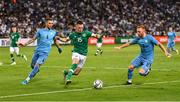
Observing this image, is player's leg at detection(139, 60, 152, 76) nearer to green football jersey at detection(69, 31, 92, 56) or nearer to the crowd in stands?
green football jersey at detection(69, 31, 92, 56)

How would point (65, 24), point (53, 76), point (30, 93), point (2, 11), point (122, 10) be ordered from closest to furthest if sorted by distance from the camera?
point (30, 93) < point (53, 76) < point (2, 11) < point (65, 24) < point (122, 10)

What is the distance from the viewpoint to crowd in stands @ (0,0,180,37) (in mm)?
63938

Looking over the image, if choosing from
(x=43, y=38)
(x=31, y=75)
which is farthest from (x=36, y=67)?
(x=43, y=38)

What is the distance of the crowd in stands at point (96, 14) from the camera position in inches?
2517

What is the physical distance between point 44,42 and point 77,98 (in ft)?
20.1

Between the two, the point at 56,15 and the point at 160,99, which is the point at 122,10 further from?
the point at 160,99

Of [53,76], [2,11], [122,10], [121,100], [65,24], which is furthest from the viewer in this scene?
[122,10]

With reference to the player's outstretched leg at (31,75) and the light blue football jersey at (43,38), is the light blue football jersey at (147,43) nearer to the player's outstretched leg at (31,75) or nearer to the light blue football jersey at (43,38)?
the light blue football jersey at (43,38)

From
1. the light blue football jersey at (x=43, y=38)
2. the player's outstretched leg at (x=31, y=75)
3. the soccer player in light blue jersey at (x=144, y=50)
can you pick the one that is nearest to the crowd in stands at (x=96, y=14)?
the light blue football jersey at (x=43, y=38)

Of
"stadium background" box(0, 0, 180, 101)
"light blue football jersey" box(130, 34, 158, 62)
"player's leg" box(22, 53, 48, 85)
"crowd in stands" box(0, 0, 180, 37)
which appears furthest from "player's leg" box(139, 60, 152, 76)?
"crowd in stands" box(0, 0, 180, 37)

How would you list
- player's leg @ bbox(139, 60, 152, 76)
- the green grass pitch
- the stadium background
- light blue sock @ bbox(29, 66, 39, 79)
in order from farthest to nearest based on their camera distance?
light blue sock @ bbox(29, 66, 39, 79) < player's leg @ bbox(139, 60, 152, 76) < the stadium background < the green grass pitch

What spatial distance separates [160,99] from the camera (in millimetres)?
17312

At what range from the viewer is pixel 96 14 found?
7125 centimetres

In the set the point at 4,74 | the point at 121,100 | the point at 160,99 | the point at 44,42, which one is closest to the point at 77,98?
the point at 121,100
